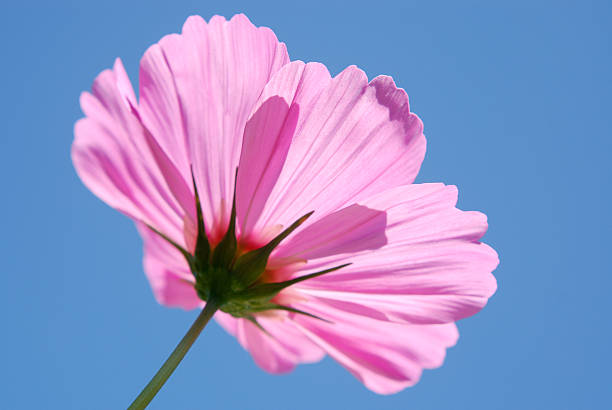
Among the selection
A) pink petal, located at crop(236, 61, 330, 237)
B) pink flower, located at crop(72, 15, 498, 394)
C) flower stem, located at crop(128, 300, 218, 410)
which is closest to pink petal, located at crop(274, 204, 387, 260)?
pink flower, located at crop(72, 15, 498, 394)

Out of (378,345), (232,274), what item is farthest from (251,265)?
(378,345)

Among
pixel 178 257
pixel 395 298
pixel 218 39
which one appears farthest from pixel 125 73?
pixel 395 298

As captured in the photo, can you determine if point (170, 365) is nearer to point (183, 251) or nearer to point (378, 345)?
point (183, 251)

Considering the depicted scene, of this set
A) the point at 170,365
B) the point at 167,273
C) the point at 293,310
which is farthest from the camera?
the point at 167,273

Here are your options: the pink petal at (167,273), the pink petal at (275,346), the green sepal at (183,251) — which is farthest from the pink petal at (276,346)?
the green sepal at (183,251)

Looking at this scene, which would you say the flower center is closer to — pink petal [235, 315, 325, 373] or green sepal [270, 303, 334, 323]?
green sepal [270, 303, 334, 323]
